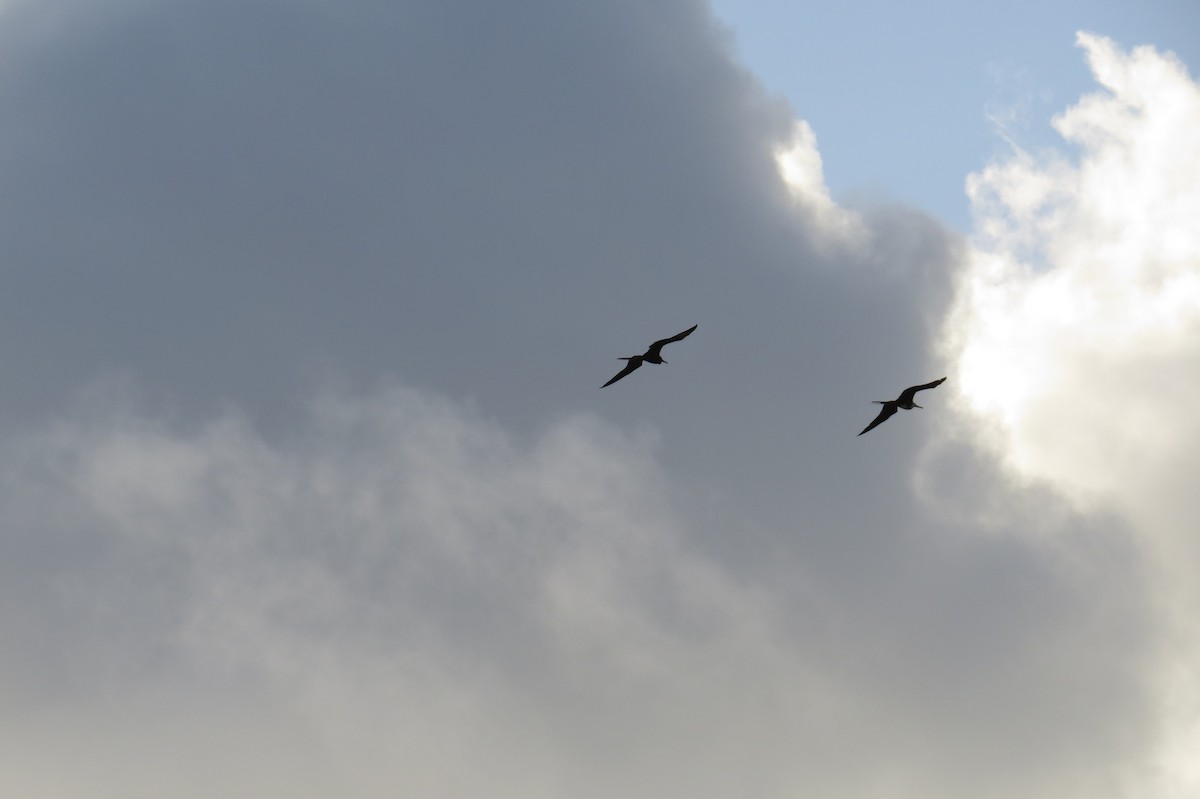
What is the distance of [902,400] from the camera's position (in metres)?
149

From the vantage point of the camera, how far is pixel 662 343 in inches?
5984

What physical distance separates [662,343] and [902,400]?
72.0ft
